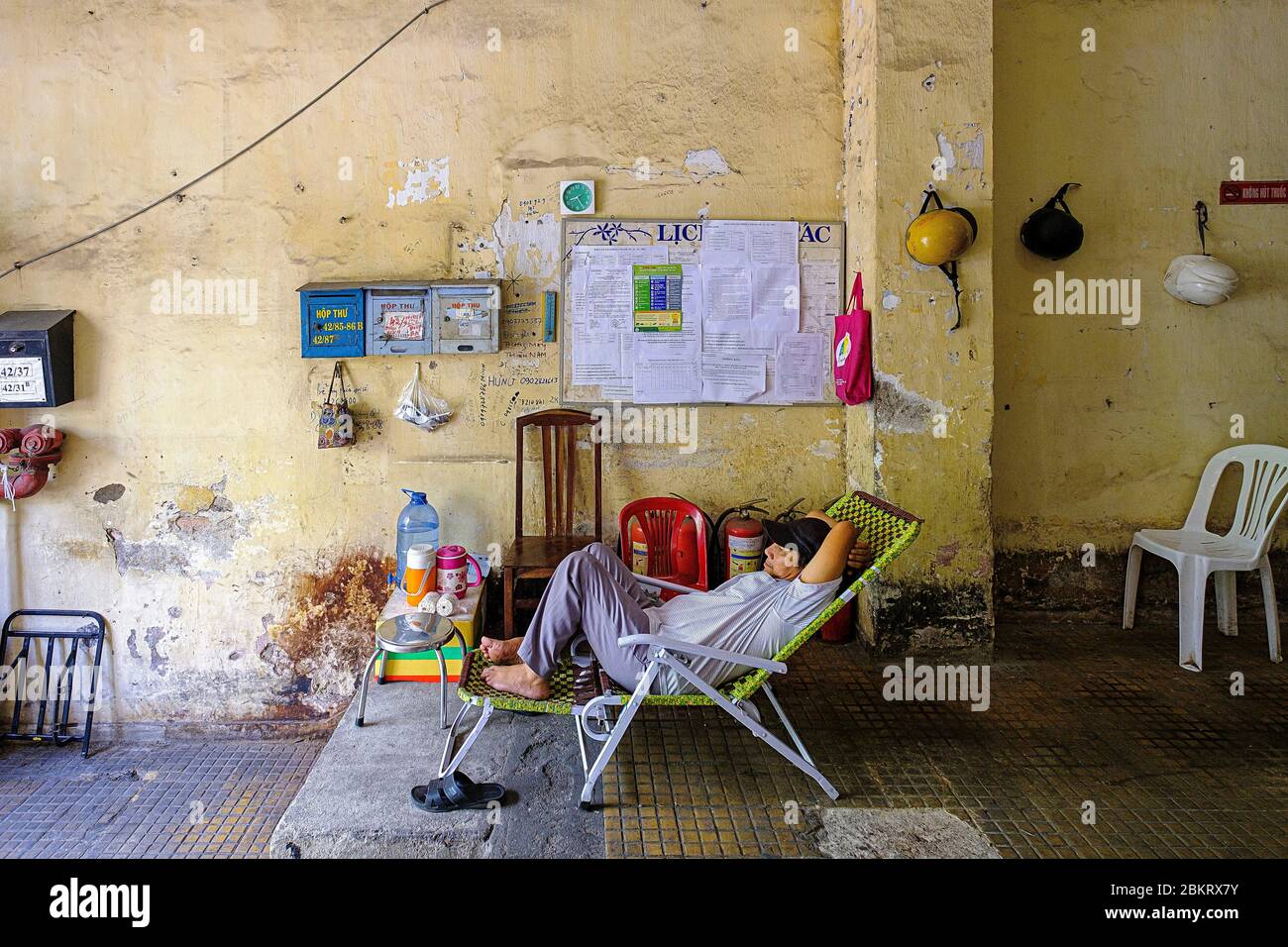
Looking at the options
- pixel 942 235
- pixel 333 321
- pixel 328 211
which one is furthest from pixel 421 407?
pixel 942 235

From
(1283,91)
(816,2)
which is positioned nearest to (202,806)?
(816,2)

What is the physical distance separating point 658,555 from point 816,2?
121 inches

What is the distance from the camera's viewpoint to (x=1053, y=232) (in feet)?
14.5

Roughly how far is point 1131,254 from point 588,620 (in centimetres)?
Result: 374

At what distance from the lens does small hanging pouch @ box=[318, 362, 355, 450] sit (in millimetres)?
4371

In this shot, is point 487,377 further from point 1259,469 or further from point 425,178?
point 1259,469

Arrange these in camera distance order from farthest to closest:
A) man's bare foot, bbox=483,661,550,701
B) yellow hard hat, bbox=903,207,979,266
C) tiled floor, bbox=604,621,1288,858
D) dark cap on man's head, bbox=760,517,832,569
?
yellow hard hat, bbox=903,207,979,266 < dark cap on man's head, bbox=760,517,832,569 < man's bare foot, bbox=483,661,550,701 < tiled floor, bbox=604,621,1288,858

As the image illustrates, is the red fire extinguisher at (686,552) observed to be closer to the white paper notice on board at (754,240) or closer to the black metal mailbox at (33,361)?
the white paper notice on board at (754,240)

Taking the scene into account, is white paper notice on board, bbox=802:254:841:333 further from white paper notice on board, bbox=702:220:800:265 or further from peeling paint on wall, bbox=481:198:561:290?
peeling paint on wall, bbox=481:198:561:290

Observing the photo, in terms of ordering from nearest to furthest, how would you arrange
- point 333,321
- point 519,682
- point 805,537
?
point 519,682, point 805,537, point 333,321

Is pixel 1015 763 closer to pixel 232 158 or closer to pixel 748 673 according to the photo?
pixel 748 673

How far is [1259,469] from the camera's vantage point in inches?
176

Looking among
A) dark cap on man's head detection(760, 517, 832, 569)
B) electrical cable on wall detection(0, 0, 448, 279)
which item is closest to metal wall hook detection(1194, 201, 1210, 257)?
dark cap on man's head detection(760, 517, 832, 569)

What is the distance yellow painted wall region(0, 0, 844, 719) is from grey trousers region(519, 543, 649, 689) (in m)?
1.53
